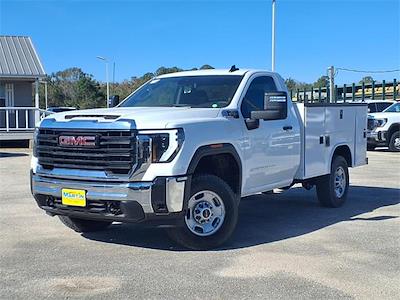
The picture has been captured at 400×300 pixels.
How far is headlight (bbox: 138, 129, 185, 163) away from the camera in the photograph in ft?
19.0

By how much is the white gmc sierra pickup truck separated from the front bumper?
1 centimetres

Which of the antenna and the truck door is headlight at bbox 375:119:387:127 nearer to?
the truck door

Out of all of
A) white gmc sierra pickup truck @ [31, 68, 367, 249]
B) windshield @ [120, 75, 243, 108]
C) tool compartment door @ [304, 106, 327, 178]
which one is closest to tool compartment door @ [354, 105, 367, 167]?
tool compartment door @ [304, 106, 327, 178]

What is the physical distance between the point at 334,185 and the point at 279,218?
1.38m

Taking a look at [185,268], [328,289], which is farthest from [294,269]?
[185,268]

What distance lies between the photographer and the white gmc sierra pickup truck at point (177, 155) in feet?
19.0

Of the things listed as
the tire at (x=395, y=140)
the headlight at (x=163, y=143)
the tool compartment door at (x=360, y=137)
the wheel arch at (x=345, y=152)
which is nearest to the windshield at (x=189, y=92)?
the headlight at (x=163, y=143)

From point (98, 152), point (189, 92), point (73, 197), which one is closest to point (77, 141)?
point (98, 152)

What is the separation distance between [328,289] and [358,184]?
758cm

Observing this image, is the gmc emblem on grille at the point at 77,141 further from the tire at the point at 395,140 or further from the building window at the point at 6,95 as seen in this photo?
the building window at the point at 6,95

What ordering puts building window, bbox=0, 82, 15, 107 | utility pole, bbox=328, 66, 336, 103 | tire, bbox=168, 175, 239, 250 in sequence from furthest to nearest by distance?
utility pole, bbox=328, 66, 336, 103, building window, bbox=0, 82, 15, 107, tire, bbox=168, 175, 239, 250

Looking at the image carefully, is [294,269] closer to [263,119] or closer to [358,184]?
[263,119]

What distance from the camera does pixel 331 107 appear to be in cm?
891

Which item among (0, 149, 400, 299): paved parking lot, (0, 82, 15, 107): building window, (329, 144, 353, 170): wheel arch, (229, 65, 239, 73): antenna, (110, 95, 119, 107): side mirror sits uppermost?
(0, 82, 15, 107): building window
